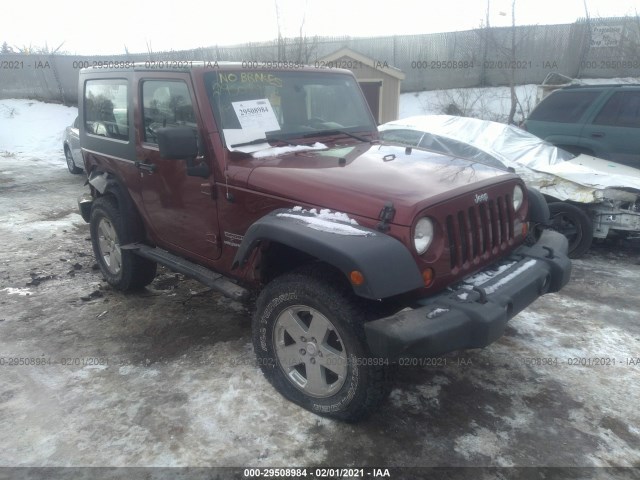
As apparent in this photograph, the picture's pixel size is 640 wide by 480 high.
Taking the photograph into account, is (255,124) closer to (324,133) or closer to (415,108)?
(324,133)

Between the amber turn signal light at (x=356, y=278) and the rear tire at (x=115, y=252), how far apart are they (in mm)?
2722

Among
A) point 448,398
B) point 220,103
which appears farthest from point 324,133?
point 448,398

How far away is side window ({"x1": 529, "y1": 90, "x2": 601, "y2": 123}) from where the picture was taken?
283 inches

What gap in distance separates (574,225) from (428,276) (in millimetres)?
3896

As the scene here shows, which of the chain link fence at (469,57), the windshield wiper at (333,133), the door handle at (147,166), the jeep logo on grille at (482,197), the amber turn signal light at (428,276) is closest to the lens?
the amber turn signal light at (428,276)

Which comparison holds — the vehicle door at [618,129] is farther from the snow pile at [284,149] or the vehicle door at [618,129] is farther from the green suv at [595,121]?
the snow pile at [284,149]

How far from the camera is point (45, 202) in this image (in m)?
8.43

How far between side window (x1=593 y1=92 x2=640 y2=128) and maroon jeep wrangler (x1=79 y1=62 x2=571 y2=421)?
175 inches

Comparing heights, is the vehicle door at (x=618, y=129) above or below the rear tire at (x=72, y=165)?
above

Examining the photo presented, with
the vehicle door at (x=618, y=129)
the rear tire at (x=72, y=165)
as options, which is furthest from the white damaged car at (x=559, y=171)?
the rear tire at (x=72, y=165)

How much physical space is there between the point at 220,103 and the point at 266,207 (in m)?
0.90

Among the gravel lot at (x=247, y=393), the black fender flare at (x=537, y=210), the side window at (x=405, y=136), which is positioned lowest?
the gravel lot at (x=247, y=393)

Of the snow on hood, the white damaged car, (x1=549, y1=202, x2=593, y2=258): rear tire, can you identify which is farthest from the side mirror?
(x1=549, y1=202, x2=593, y2=258): rear tire

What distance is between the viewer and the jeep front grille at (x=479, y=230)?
2.72m
